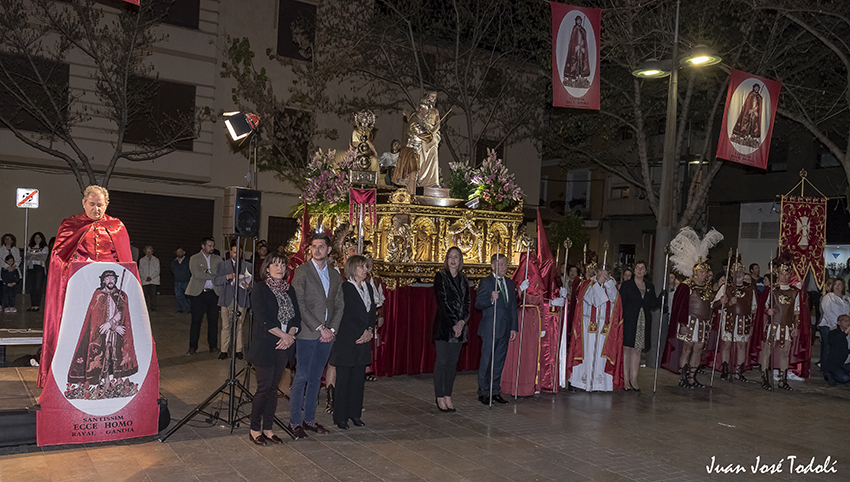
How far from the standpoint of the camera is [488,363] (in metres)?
9.21

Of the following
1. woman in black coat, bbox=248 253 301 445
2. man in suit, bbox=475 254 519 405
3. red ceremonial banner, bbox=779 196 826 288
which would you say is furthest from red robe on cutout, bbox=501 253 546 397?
red ceremonial banner, bbox=779 196 826 288

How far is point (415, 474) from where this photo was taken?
608 cm

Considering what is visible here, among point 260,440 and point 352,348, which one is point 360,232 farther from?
point 260,440

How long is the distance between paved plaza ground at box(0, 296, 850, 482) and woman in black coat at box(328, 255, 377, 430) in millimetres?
262

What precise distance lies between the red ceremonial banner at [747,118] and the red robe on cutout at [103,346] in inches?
398

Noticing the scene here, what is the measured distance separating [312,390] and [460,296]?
7.49 feet

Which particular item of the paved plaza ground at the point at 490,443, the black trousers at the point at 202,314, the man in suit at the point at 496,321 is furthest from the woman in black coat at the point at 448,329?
the black trousers at the point at 202,314

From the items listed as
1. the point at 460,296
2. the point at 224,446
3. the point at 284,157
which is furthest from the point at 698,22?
the point at 224,446

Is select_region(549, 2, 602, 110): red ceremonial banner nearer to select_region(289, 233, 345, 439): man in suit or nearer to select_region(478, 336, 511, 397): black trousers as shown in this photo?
select_region(478, 336, 511, 397): black trousers

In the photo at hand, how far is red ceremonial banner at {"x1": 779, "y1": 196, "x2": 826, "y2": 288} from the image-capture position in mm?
14914

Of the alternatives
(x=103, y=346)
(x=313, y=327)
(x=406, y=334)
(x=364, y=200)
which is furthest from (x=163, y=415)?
(x=364, y=200)

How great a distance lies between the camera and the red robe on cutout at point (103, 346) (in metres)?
6.48

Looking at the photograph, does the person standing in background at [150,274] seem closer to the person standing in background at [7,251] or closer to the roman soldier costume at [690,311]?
the person standing in background at [7,251]

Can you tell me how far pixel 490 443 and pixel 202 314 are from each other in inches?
265
